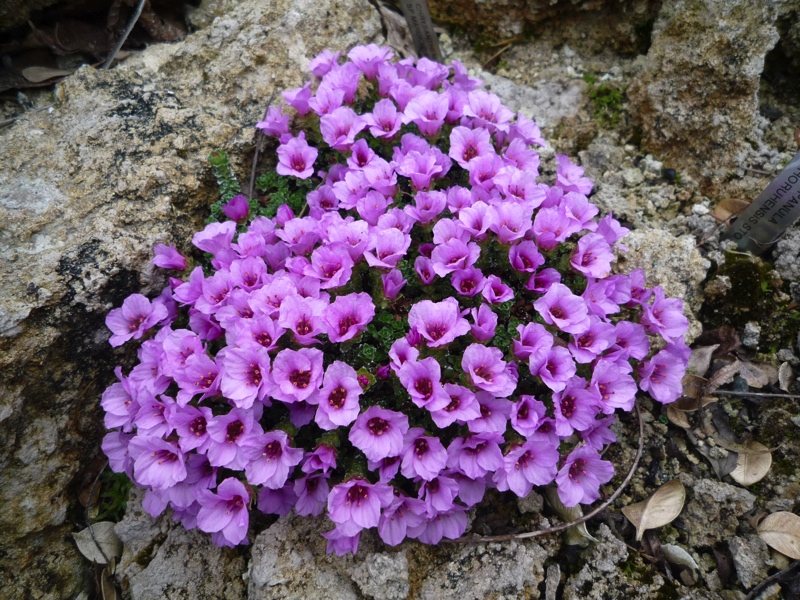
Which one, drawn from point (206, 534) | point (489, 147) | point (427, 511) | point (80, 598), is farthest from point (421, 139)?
point (80, 598)

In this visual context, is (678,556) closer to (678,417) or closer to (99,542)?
(678,417)

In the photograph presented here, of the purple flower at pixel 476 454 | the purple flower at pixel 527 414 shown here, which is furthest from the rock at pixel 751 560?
the purple flower at pixel 476 454

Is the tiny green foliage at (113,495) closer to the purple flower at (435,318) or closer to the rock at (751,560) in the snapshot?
the purple flower at (435,318)

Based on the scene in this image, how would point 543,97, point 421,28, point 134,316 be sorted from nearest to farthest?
point 134,316 < point 421,28 < point 543,97

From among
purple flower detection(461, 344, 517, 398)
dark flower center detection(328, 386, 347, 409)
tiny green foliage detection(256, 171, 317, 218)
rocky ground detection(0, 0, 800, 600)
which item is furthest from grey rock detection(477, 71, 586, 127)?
dark flower center detection(328, 386, 347, 409)

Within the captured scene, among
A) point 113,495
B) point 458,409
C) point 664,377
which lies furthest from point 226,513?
point 664,377

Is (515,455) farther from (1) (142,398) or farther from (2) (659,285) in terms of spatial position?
Result: (1) (142,398)
